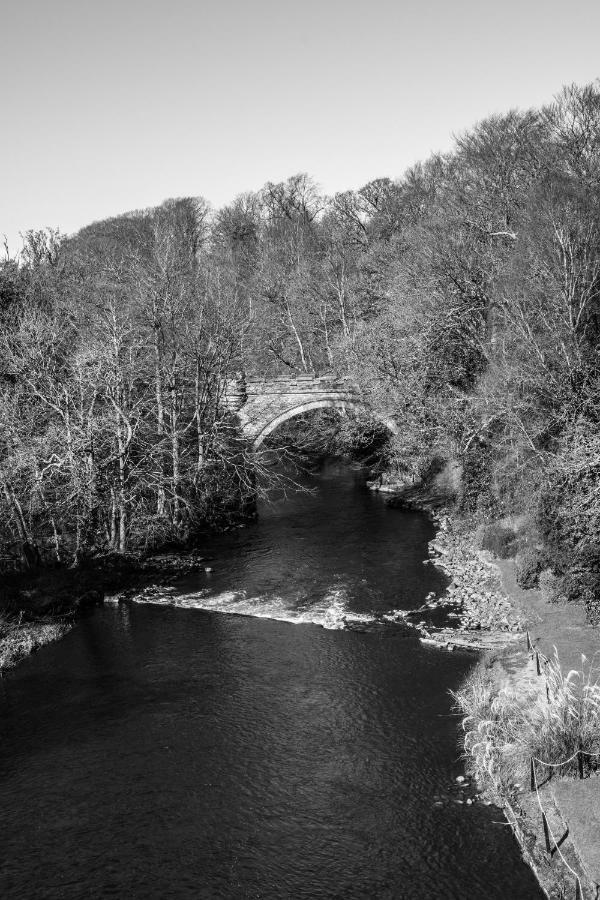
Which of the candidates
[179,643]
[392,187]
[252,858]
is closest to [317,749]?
[252,858]

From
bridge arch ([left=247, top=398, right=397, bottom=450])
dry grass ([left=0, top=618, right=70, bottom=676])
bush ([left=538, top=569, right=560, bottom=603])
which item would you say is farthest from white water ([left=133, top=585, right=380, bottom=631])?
bridge arch ([left=247, top=398, right=397, bottom=450])

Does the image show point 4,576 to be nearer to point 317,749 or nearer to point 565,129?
point 317,749

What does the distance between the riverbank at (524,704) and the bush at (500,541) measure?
5.60 ft

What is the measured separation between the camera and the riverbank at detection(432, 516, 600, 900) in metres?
14.6

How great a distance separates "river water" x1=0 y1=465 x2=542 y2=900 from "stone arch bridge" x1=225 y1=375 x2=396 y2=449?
15.7 m

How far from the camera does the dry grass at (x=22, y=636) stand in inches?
1003

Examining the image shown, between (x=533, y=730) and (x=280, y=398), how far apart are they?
30.1 m

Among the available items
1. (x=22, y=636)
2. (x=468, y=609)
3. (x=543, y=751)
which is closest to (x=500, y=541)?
(x=468, y=609)

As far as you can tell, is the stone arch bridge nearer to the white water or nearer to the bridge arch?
the bridge arch

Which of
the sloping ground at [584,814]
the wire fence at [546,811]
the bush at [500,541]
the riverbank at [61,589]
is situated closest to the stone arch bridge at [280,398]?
the riverbank at [61,589]

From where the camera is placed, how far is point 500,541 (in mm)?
32062

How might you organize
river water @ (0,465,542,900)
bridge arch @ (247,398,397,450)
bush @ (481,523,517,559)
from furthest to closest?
1. bridge arch @ (247,398,397,450)
2. bush @ (481,523,517,559)
3. river water @ (0,465,542,900)

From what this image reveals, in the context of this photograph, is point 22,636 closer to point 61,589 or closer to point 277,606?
point 61,589

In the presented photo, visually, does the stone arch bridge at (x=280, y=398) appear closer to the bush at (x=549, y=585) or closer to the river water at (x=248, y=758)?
the river water at (x=248, y=758)
